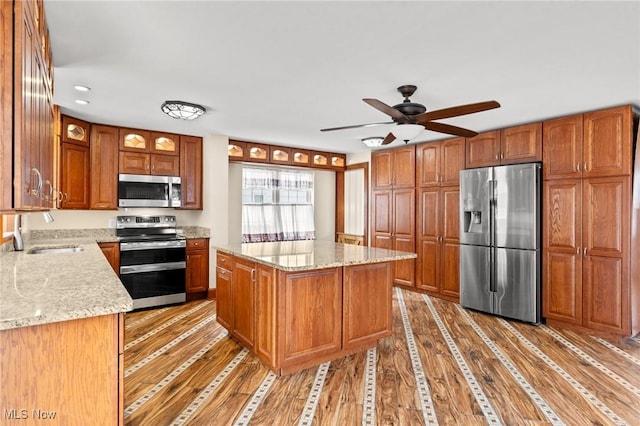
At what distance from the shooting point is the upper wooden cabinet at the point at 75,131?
4.06m

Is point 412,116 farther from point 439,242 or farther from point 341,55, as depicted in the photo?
point 439,242

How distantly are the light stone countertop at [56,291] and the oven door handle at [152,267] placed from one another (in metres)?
1.85

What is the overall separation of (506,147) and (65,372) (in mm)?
4577

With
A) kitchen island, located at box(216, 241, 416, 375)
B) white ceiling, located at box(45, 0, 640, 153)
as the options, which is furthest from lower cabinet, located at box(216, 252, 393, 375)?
white ceiling, located at box(45, 0, 640, 153)

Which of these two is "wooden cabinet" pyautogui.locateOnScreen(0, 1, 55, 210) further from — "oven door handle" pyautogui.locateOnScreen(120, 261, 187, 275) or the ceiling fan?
"oven door handle" pyautogui.locateOnScreen(120, 261, 187, 275)

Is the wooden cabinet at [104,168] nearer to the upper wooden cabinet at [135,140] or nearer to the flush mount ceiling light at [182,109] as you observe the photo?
the upper wooden cabinet at [135,140]

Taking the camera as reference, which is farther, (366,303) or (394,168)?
(394,168)

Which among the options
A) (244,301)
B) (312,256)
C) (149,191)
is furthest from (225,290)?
(149,191)

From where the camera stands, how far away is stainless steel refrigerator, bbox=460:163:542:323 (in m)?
3.99

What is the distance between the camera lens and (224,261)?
3510 mm

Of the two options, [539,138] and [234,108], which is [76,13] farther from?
[539,138]

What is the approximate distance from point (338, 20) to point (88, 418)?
2164mm

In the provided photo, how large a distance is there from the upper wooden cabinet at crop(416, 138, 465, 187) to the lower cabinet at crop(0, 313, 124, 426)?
4.44m

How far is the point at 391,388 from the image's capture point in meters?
2.58
